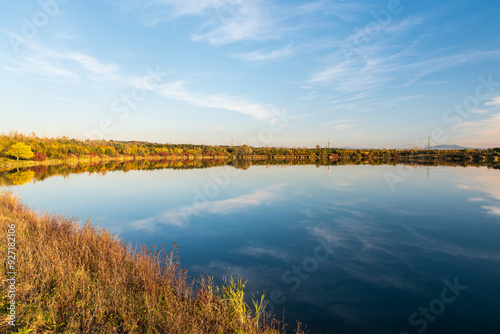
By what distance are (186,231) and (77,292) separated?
7.04 meters

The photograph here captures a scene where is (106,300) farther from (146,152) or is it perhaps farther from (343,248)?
(146,152)

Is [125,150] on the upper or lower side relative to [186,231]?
upper

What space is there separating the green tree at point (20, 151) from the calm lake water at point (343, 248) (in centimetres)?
3934

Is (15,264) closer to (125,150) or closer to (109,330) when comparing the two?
(109,330)

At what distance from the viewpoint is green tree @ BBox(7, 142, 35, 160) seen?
160 ft

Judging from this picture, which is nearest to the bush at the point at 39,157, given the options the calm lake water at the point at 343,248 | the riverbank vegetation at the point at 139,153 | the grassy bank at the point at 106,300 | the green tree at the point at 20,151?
the riverbank vegetation at the point at 139,153

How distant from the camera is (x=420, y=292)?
6.90m

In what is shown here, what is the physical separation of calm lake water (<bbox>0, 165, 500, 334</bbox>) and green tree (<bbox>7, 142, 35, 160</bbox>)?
39.3 meters

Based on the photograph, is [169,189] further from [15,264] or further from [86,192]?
[15,264]

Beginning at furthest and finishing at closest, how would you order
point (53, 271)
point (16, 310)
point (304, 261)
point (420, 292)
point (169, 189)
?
point (169, 189)
point (304, 261)
point (420, 292)
point (53, 271)
point (16, 310)

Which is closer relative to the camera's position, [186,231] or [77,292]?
[77,292]

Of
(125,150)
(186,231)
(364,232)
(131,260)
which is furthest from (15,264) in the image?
(125,150)

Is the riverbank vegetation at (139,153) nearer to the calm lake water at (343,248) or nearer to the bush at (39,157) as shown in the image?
the bush at (39,157)

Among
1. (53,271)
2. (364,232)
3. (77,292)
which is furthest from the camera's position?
(364,232)
